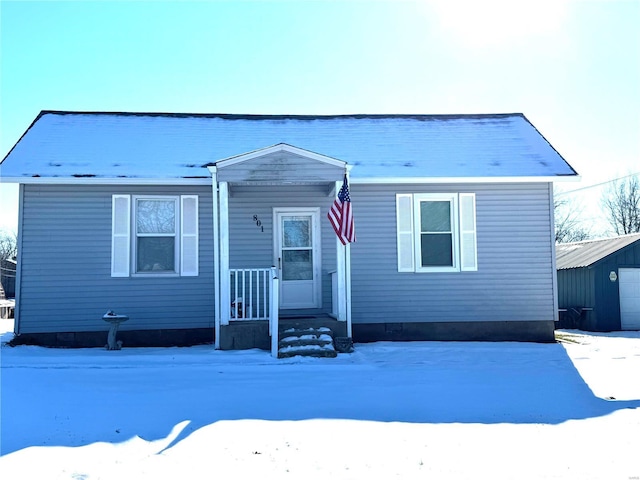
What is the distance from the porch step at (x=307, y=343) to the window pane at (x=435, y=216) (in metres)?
2.91

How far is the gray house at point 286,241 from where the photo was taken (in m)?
9.80

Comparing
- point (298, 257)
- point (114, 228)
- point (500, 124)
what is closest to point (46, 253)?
point (114, 228)

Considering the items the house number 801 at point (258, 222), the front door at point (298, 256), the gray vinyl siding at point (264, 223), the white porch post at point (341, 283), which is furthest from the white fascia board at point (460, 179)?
the house number 801 at point (258, 222)

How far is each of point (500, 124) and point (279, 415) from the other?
361 inches

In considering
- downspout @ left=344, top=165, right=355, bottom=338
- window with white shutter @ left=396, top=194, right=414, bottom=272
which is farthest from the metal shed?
downspout @ left=344, top=165, right=355, bottom=338

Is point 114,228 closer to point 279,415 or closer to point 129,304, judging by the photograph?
point 129,304

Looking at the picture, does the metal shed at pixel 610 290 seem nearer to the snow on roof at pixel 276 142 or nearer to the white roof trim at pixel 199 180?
the snow on roof at pixel 276 142

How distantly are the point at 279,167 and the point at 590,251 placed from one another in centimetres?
1115

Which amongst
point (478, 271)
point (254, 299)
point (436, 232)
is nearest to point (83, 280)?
point (254, 299)

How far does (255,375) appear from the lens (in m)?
7.30

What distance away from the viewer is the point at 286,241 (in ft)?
34.5

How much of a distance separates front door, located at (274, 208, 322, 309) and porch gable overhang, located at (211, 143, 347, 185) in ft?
4.48

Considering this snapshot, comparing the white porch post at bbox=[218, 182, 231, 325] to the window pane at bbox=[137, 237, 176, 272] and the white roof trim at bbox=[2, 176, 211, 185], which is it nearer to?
the white roof trim at bbox=[2, 176, 211, 185]

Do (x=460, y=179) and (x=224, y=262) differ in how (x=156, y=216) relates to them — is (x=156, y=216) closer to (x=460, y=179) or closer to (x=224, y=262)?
(x=224, y=262)
